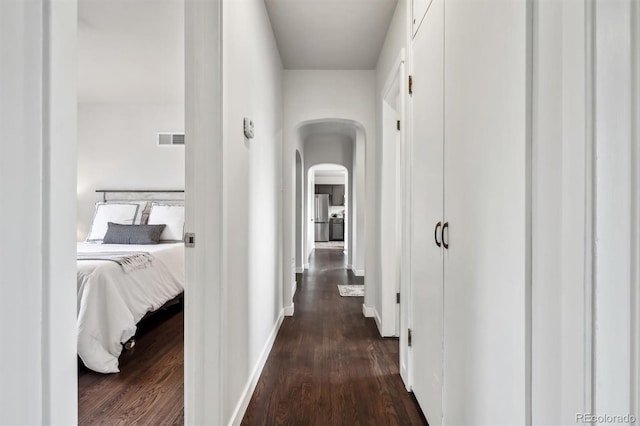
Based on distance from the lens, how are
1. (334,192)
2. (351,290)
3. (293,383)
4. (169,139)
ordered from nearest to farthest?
(293,383) → (351,290) → (169,139) → (334,192)

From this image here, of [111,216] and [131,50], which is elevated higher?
[131,50]

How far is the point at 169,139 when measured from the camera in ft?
16.0

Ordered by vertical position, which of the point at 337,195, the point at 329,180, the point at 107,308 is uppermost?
the point at 329,180

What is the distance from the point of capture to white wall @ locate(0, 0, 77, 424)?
515 millimetres

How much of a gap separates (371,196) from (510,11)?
2.69 meters

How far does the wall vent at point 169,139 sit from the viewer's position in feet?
16.0

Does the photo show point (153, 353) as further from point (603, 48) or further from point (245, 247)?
Result: point (603, 48)

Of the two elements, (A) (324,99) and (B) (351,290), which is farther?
(B) (351,290)

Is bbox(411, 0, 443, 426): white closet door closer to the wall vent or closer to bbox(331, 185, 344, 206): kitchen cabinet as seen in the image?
the wall vent

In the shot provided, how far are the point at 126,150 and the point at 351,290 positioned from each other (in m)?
3.85

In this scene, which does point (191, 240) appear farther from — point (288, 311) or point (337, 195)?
point (337, 195)

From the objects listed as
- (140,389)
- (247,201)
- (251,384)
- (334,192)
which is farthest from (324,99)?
(334,192)

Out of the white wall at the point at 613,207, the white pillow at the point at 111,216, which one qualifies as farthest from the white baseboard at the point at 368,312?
the white pillow at the point at 111,216

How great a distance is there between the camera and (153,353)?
8.43 ft
